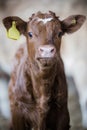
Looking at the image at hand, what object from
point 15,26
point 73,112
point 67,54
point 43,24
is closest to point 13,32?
point 15,26

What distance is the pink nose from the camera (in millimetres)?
1634

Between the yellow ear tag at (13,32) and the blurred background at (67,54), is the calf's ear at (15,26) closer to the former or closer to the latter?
the yellow ear tag at (13,32)

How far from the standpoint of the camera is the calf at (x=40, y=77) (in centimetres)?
169

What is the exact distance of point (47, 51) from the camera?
5.36ft

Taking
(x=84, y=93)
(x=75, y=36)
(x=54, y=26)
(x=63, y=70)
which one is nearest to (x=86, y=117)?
(x=84, y=93)

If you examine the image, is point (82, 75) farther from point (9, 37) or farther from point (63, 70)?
point (9, 37)

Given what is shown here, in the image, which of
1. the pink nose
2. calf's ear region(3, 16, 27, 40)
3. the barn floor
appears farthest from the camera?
the barn floor

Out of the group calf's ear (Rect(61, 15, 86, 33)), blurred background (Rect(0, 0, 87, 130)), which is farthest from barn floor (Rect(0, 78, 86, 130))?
calf's ear (Rect(61, 15, 86, 33))

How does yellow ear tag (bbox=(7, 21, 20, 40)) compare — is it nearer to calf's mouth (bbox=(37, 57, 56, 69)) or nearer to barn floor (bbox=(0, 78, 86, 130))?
calf's mouth (bbox=(37, 57, 56, 69))

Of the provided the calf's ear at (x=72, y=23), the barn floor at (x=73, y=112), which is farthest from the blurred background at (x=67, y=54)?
the calf's ear at (x=72, y=23)

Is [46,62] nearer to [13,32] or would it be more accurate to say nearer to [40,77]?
[40,77]

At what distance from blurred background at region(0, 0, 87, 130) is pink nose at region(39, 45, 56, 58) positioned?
30 cm

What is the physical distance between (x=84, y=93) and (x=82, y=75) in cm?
8

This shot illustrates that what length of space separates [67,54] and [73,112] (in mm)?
262
